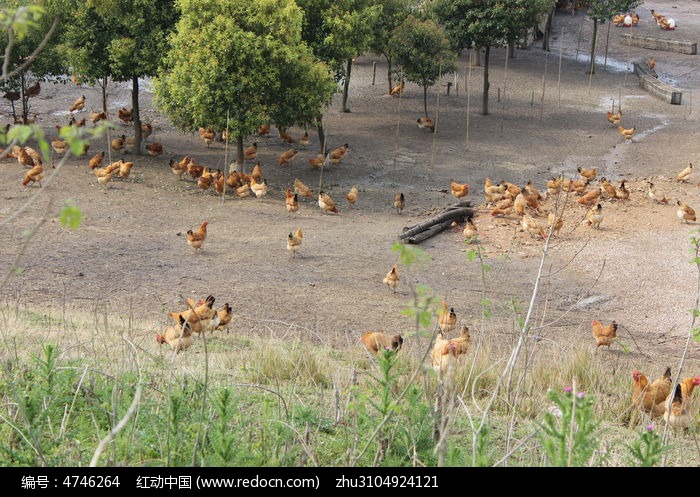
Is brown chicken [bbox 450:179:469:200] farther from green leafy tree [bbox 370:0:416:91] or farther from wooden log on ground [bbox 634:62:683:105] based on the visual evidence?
wooden log on ground [bbox 634:62:683:105]

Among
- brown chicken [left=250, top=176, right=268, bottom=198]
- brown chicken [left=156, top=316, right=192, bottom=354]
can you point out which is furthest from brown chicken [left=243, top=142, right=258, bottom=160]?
brown chicken [left=156, top=316, right=192, bottom=354]

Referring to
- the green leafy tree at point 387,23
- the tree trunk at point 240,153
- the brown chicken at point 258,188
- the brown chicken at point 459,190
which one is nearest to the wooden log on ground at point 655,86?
the green leafy tree at point 387,23

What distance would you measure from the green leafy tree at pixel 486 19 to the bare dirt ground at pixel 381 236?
2707 millimetres

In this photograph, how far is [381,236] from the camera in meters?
16.7

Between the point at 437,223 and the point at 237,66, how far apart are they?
5.67 metres

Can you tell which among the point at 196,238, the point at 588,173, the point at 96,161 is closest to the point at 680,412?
the point at 196,238

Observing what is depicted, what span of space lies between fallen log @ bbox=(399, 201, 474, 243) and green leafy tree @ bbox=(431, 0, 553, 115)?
940 cm

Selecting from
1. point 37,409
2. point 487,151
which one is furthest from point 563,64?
point 37,409

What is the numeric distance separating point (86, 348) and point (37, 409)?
2.47m

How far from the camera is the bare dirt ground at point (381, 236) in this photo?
12.2m

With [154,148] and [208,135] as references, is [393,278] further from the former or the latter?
[208,135]

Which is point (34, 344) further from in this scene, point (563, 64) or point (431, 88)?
point (563, 64)

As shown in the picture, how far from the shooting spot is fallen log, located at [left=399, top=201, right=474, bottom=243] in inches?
640

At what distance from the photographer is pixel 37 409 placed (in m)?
5.48
